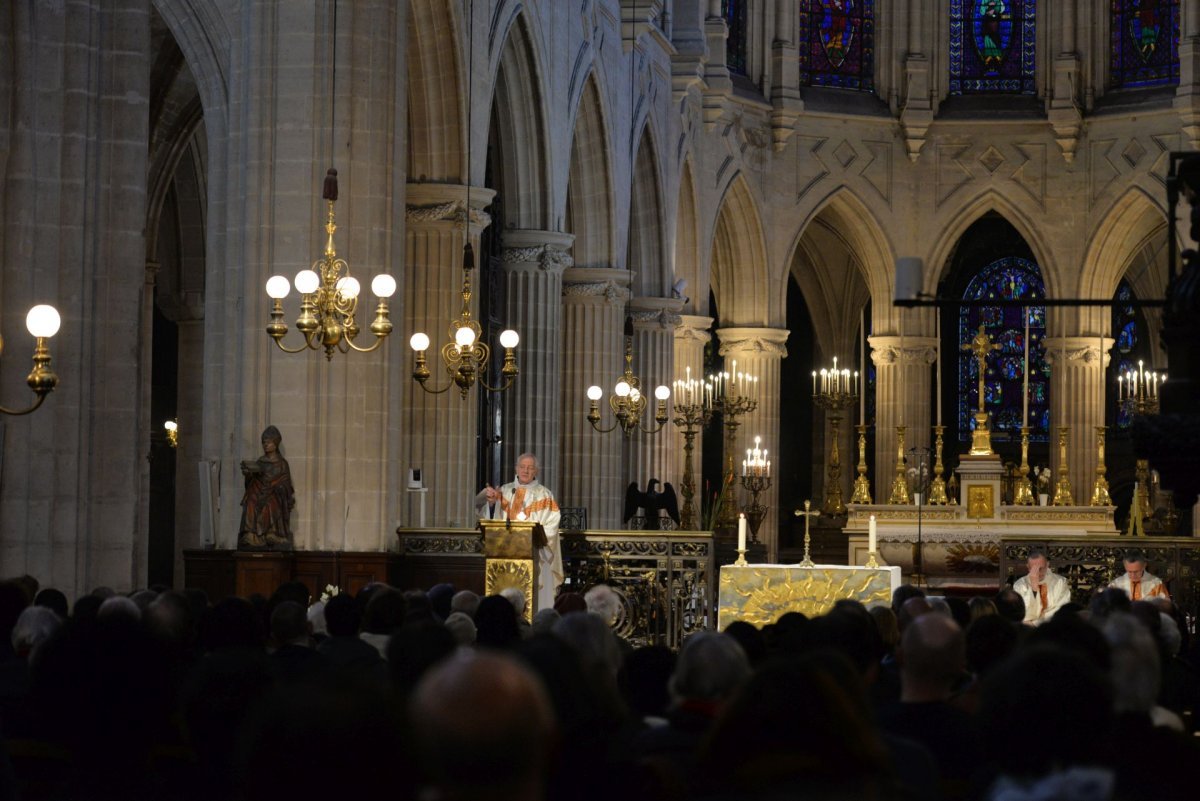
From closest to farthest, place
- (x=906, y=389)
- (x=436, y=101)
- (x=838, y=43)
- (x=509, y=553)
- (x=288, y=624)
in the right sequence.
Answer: (x=288, y=624) < (x=509, y=553) < (x=436, y=101) < (x=906, y=389) < (x=838, y=43)

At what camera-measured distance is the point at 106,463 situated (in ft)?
47.0

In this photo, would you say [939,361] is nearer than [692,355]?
No

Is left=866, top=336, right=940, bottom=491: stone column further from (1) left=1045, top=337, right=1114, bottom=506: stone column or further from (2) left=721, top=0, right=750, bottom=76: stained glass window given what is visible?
(2) left=721, top=0, right=750, bottom=76: stained glass window

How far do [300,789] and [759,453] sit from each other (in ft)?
98.0

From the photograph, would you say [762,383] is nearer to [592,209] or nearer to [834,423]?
[834,423]

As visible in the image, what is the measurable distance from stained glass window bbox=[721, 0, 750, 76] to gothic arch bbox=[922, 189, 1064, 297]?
4806 mm

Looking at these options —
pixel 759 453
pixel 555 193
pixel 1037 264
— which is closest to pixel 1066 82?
pixel 1037 264

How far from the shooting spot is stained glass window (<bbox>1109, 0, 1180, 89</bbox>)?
35.6m

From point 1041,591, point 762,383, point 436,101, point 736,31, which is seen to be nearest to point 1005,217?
point 762,383

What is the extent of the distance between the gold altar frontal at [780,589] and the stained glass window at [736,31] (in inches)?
731

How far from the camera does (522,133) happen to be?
2498 centimetres

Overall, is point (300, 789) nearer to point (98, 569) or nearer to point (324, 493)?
point (98, 569)

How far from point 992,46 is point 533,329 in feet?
51.3

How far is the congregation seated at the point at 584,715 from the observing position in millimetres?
2961
